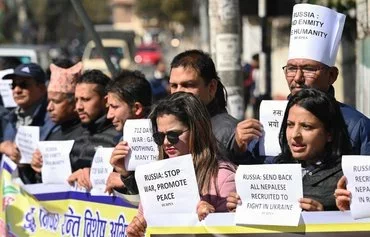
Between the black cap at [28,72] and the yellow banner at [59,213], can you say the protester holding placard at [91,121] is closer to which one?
the yellow banner at [59,213]

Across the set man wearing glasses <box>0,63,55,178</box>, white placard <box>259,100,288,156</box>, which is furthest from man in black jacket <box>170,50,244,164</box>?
man wearing glasses <box>0,63,55,178</box>

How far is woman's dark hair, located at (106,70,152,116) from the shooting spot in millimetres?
Answer: 6836

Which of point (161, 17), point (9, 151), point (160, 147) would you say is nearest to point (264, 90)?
point (9, 151)

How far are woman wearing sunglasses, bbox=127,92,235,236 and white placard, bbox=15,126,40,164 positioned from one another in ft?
8.56

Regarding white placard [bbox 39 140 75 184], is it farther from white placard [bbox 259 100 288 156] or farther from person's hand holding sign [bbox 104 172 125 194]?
white placard [bbox 259 100 288 156]

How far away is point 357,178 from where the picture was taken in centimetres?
482

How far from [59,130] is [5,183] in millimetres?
534

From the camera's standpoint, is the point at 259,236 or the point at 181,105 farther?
the point at 181,105

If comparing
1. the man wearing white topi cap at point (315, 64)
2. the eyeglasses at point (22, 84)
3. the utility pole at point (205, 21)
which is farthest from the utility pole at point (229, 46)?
the utility pole at point (205, 21)

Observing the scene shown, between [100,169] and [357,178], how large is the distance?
92.1 inches

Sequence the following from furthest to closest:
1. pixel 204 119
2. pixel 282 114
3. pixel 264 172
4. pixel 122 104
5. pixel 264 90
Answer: pixel 264 90
pixel 122 104
pixel 282 114
pixel 204 119
pixel 264 172

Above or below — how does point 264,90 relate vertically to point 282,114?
below

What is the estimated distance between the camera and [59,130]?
820 cm

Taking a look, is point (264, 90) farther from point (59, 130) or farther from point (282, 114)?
point (282, 114)
